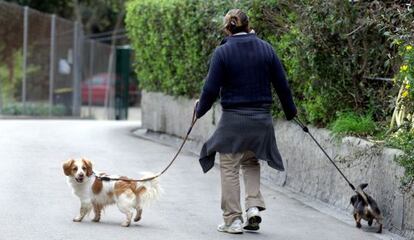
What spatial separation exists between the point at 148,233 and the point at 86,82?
2412cm

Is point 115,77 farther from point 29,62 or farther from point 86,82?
point 29,62

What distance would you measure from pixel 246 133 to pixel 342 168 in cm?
199

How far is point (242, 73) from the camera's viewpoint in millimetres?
8539

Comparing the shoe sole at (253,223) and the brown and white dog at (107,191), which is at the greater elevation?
the brown and white dog at (107,191)

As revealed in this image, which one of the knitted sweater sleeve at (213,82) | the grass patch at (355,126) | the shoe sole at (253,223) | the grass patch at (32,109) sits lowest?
the grass patch at (32,109)

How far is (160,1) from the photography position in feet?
57.7

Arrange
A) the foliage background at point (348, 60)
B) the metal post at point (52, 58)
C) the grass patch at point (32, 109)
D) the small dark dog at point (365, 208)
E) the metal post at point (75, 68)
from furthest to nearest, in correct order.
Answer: the metal post at point (75, 68) → the metal post at point (52, 58) → the grass patch at point (32, 109) → the foliage background at point (348, 60) → the small dark dog at point (365, 208)

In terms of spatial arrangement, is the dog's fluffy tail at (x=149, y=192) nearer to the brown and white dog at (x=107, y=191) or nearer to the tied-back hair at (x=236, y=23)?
the brown and white dog at (x=107, y=191)

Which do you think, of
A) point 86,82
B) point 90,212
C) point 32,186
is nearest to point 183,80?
point 32,186

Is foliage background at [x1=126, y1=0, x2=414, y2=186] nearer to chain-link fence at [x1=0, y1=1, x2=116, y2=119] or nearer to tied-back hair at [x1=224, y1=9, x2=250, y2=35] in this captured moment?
tied-back hair at [x1=224, y1=9, x2=250, y2=35]

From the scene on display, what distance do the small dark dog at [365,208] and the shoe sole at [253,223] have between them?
99 centimetres

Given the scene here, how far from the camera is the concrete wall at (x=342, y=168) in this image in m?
8.96

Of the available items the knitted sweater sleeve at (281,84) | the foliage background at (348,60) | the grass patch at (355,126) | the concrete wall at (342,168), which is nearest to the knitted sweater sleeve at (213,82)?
the knitted sweater sleeve at (281,84)

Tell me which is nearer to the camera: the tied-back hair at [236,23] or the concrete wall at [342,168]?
the tied-back hair at [236,23]
